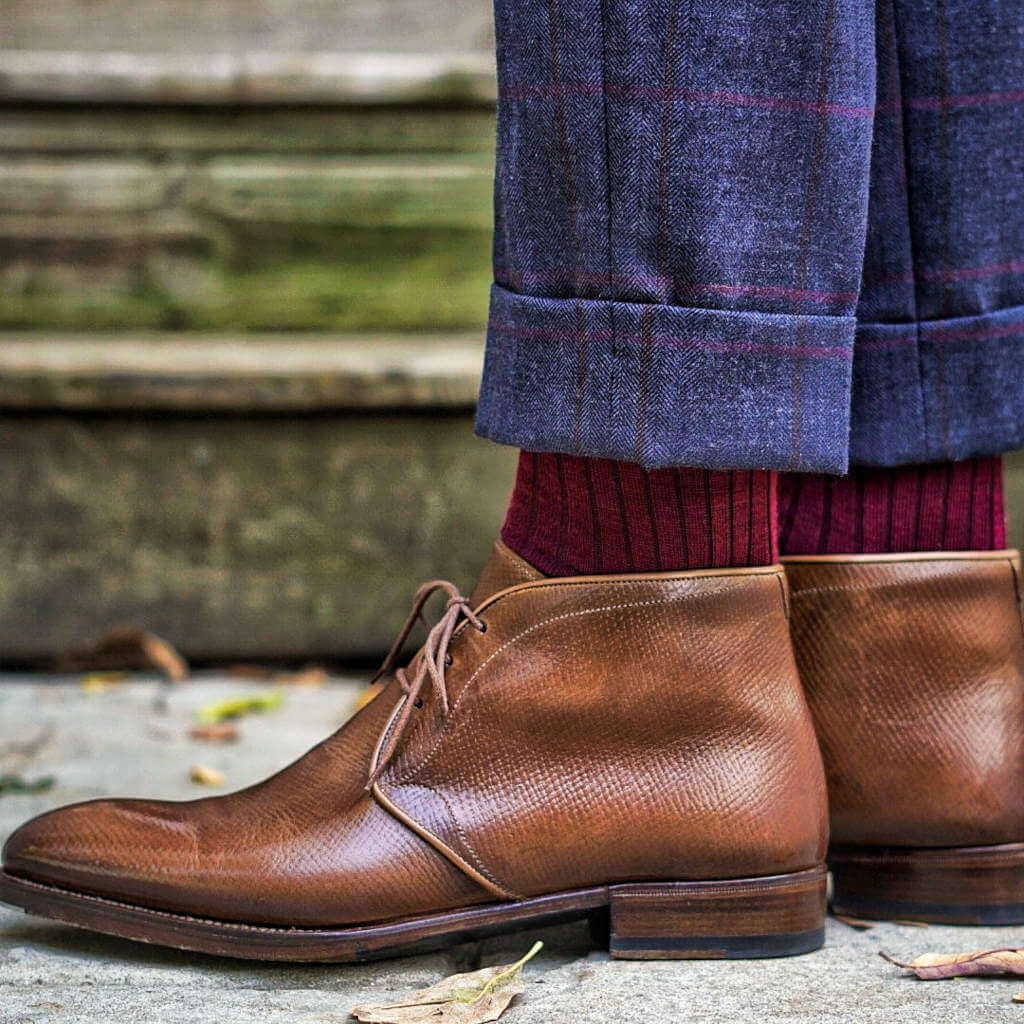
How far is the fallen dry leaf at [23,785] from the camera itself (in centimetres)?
125

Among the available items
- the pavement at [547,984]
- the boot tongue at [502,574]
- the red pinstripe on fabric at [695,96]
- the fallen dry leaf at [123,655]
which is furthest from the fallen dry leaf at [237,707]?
the red pinstripe on fabric at [695,96]

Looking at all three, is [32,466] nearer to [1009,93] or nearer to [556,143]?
[556,143]

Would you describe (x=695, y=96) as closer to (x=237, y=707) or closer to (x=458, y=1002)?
(x=458, y=1002)

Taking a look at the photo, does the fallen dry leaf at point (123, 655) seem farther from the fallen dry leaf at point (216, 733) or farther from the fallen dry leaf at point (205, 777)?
the fallen dry leaf at point (205, 777)

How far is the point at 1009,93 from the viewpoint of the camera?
921mm

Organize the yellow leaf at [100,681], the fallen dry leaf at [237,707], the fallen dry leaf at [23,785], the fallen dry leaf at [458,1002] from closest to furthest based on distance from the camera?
the fallen dry leaf at [458,1002]
the fallen dry leaf at [23,785]
the fallen dry leaf at [237,707]
the yellow leaf at [100,681]

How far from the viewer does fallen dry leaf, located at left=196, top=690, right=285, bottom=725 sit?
1645 millimetres

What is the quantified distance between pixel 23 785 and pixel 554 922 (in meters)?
0.67

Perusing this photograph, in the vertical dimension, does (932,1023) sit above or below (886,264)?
below

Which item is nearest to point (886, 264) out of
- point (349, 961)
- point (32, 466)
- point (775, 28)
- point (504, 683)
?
point (775, 28)

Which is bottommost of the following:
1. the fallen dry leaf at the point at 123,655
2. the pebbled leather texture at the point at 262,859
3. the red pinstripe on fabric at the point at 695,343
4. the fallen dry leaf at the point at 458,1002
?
the fallen dry leaf at the point at 123,655

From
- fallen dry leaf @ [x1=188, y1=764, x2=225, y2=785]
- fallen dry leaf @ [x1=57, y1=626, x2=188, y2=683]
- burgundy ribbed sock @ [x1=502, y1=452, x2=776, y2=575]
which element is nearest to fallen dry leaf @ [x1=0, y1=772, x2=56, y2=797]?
fallen dry leaf @ [x1=188, y1=764, x2=225, y2=785]

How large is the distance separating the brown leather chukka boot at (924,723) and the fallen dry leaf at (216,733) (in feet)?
2.71

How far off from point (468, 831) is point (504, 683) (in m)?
0.10
